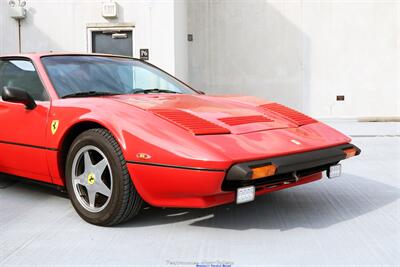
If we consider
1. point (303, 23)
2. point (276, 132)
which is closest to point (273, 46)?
point (303, 23)

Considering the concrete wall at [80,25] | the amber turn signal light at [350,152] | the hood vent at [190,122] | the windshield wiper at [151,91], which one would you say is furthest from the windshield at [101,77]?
the concrete wall at [80,25]

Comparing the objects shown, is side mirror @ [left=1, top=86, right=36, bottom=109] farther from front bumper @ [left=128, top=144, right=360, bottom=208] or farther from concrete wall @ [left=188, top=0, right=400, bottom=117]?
concrete wall @ [left=188, top=0, right=400, bottom=117]

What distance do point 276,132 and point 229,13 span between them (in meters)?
9.05

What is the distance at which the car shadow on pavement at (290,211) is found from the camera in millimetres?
2967

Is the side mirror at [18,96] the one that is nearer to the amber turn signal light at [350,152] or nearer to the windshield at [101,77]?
the windshield at [101,77]

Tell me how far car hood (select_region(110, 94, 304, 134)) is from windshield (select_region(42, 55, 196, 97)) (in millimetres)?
229

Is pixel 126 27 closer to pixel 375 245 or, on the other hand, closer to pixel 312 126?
pixel 312 126

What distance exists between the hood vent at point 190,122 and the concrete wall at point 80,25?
7.11 m

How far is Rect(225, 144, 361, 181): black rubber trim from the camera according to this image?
2.45 metres

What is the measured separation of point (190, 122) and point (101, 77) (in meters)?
1.13

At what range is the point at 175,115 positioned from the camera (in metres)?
2.82

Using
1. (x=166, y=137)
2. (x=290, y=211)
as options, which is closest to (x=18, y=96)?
(x=166, y=137)

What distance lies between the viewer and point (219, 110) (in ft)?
10.4

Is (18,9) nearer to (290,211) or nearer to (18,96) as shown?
(18,96)
